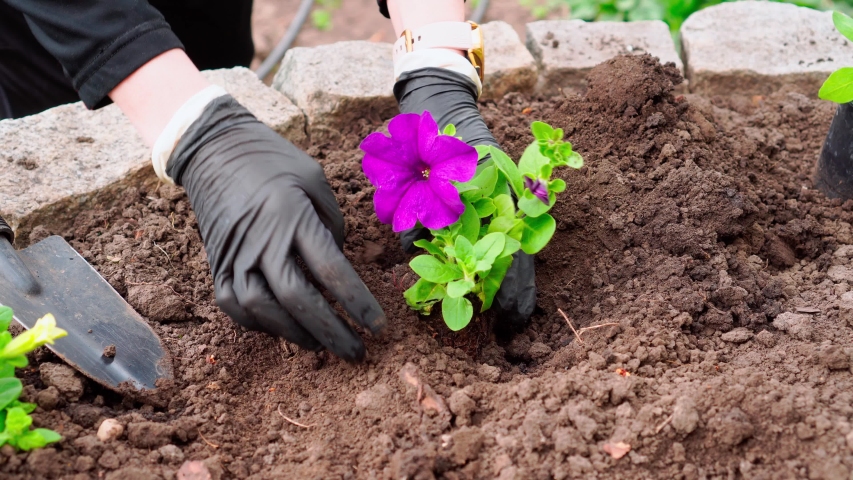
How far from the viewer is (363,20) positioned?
555 cm

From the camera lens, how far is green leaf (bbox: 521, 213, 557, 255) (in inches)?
61.4

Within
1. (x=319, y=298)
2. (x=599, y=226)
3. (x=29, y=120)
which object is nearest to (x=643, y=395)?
(x=599, y=226)

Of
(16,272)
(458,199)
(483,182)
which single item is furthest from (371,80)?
(16,272)

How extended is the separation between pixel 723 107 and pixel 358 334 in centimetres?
185

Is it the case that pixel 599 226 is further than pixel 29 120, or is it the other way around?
pixel 29 120

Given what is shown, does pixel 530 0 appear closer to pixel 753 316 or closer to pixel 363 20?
pixel 363 20

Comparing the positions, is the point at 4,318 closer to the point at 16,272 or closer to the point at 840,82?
the point at 16,272

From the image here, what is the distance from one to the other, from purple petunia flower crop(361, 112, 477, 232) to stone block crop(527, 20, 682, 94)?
143 cm

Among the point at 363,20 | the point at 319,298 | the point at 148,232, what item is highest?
the point at 319,298

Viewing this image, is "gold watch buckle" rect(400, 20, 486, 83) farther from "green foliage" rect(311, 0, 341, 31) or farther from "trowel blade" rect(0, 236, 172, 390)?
"green foliage" rect(311, 0, 341, 31)

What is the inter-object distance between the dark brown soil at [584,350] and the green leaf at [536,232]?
297 mm

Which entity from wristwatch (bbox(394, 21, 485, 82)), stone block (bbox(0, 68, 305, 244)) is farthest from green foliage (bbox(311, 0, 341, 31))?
wristwatch (bbox(394, 21, 485, 82))

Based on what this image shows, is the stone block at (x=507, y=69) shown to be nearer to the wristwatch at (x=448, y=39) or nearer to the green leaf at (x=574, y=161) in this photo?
the wristwatch at (x=448, y=39)

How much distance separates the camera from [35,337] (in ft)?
4.17
